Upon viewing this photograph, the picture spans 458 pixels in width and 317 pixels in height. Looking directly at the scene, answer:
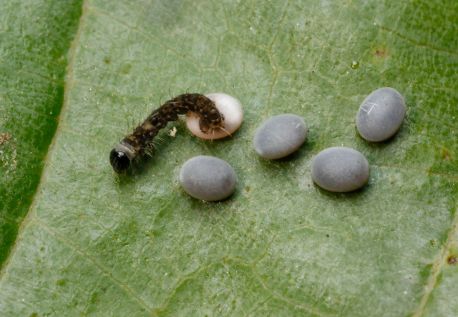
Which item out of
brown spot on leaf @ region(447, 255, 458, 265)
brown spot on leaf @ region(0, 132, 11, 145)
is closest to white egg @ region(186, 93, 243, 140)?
brown spot on leaf @ region(0, 132, 11, 145)

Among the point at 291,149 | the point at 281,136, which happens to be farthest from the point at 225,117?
the point at 291,149

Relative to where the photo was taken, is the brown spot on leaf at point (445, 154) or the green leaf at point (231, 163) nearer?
the green leaf at point (231, 163)

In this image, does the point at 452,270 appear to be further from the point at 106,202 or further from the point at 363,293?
the point at 106,202

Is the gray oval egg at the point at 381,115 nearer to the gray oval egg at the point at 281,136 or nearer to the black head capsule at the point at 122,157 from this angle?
the gray oval egg at the point at 281,136

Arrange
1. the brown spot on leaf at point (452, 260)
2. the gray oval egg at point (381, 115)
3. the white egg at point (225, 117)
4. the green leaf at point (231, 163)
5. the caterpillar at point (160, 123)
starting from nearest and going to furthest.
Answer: the brown spot on leaf at point (452, 260)
the green leaf at point (231, 163)
the gray oval egg at point (381, 115)
the caterpillar at point (160, 123)
the white egg at point (225, 117)

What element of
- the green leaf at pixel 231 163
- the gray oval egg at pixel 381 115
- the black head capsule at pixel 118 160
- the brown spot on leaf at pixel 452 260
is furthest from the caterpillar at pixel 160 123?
the brown spot on leaf at pixel 452 260

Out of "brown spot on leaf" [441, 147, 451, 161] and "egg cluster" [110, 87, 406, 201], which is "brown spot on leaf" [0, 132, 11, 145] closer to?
"egg cluster" [110, 87, 406, 201]

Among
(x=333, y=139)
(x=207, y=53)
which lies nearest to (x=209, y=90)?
(x=207, y=53)

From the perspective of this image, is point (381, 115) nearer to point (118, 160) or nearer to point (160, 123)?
point (160, 123)
